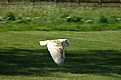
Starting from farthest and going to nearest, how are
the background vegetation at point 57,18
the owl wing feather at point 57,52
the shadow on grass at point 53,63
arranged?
the background vegetation at point 57,18 → the shadow on grass at point 53,63 → the owl wing feather at point 57,52

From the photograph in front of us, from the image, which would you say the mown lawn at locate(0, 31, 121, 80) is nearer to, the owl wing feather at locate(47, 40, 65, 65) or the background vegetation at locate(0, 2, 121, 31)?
the background vegetation at locate(0, 2, 121, 31)

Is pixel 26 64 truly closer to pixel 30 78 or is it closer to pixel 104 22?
pixel 30 78

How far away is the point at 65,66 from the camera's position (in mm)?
11844

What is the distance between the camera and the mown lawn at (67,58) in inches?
416

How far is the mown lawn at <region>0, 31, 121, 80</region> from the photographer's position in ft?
34.7

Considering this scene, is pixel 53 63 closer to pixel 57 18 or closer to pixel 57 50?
pixel 57 50

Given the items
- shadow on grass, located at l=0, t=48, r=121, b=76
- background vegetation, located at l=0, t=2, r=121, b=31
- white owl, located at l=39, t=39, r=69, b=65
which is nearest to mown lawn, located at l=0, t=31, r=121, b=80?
shadow on grass, located at l=0, t=48, r=121, b=76

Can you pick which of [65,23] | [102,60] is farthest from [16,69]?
[65,23]

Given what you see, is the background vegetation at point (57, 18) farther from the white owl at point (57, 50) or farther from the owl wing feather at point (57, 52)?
the owl wing feather at point (57, 52)

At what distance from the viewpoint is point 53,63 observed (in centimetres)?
1224

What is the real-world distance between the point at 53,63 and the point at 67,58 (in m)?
1.14

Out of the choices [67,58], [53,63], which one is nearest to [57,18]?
[67,58]

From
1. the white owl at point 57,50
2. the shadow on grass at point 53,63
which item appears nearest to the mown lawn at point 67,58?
the shadow on grass at point 53,63

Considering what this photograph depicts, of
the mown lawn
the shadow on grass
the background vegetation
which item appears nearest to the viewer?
the mown lawn
